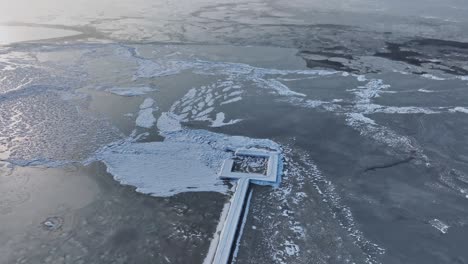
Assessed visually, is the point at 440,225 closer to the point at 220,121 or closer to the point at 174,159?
the point at 174,159

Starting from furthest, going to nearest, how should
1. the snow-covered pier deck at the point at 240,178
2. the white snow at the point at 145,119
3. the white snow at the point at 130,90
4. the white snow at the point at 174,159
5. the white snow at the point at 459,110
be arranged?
the white snow at the point at 130,90 → the white snow at the point at 459,110 → the white snow at the point at 145,119 → the white snow at the point at 174,159 → the snow-covered pier deck at the point at 240,178

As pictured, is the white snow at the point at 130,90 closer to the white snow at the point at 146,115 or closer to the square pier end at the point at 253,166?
the white snow at the point at 146,115

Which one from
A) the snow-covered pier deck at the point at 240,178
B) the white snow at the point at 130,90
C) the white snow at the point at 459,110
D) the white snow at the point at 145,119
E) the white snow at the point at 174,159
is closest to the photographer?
the snow-covered pier deck at the point at 240,178

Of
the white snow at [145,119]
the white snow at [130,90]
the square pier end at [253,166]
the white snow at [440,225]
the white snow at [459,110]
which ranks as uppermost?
the white snow at [459,110]

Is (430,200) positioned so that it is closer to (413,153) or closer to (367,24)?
(413,153)

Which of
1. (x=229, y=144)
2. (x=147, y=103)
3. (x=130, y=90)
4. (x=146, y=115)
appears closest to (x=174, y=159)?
(x=229, y=144)

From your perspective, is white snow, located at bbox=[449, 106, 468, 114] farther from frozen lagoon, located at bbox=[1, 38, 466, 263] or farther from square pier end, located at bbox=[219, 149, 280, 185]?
square pier end, located at bbox=[219, 149, 280, 185]

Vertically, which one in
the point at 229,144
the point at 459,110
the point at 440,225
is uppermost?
the point at 459,110

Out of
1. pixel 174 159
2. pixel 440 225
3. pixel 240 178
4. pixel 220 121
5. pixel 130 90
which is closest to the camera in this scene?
pixel 440 225

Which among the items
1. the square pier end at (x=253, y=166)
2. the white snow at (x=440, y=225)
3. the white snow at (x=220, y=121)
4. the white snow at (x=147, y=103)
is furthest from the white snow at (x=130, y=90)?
the white snow at (x=440, y=225)
